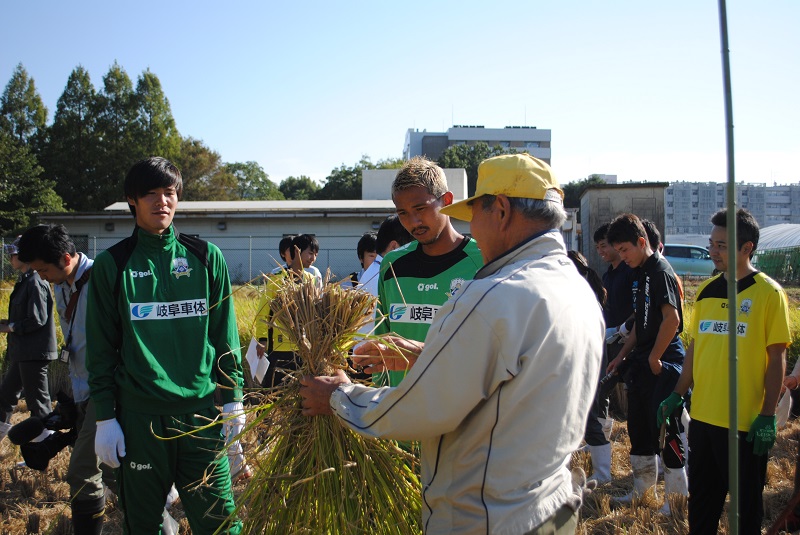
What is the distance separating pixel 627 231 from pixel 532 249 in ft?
9.94

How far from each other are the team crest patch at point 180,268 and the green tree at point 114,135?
116 feet

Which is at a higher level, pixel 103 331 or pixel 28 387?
pixel 103 331

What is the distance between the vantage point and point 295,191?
63.2 m

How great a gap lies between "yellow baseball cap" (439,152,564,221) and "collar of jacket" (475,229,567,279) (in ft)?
0.35

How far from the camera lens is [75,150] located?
35812 millimetres

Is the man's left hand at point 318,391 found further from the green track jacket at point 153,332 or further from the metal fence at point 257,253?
the metal fence at point 257,253

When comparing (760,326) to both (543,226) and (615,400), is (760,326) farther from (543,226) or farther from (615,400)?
(615,400)

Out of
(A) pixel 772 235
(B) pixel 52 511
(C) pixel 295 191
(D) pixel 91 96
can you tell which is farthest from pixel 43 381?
(C) pixel 295 191

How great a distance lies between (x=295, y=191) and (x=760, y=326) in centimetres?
6169

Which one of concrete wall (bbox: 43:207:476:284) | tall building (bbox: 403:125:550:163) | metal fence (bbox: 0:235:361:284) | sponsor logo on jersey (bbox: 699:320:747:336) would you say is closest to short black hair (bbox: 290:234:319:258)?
sponsor logo on jersey (bbox: 699:320:747:336)

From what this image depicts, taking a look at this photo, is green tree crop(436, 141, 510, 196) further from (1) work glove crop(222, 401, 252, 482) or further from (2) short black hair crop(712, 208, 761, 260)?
(1) work glove crop(222, 401, 252, 482)

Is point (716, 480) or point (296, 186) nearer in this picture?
point (716, 480)

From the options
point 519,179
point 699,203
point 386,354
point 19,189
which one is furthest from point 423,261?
point 699,203

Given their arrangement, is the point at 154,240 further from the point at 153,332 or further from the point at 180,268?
the point at 153,332
